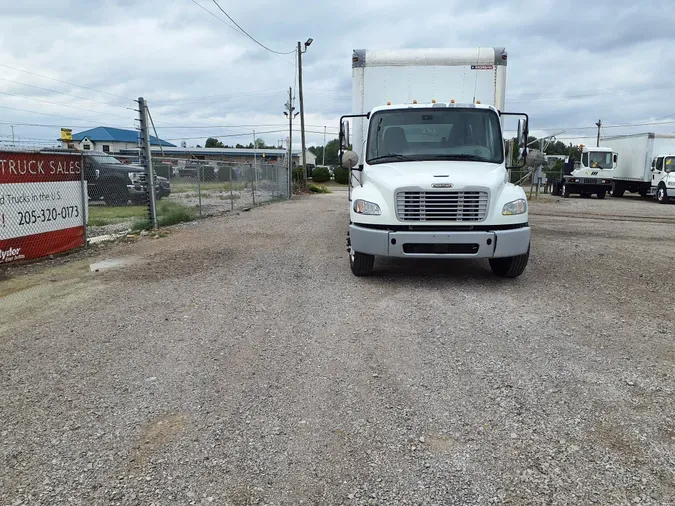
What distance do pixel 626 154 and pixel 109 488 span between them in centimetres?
3528

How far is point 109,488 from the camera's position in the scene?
2.70 m

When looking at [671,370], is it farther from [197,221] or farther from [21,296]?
[197,221]

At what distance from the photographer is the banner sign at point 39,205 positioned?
7652mm

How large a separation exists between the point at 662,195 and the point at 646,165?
2.72 meters

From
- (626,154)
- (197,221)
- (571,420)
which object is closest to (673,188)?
(626,154)

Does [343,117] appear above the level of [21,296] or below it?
above

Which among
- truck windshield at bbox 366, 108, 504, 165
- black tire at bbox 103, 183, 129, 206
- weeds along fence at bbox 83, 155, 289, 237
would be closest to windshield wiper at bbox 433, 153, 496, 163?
truck windshield at bbox 366, 108, 504, 165

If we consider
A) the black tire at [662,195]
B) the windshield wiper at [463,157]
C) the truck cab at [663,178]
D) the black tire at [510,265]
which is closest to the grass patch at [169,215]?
the windshield wiper at [463,157]

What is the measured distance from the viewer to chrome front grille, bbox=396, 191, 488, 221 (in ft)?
21.3

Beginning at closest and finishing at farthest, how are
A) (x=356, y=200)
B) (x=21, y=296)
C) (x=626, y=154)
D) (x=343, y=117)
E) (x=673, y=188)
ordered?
1. (x=21, y=296)
2. (x=356, y=200)
3. (x=343, y=117)
4. (x=673, y=188)
5. (x=626, y=154)

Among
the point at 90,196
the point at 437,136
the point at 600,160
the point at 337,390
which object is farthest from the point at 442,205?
the point at 600,160

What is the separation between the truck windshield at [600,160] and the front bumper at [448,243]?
27.9 meters

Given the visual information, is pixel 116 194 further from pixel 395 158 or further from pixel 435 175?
pixel 435 175

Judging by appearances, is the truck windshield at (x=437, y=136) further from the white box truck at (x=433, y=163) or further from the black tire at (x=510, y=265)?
the black tire at (x=510, y=265)
